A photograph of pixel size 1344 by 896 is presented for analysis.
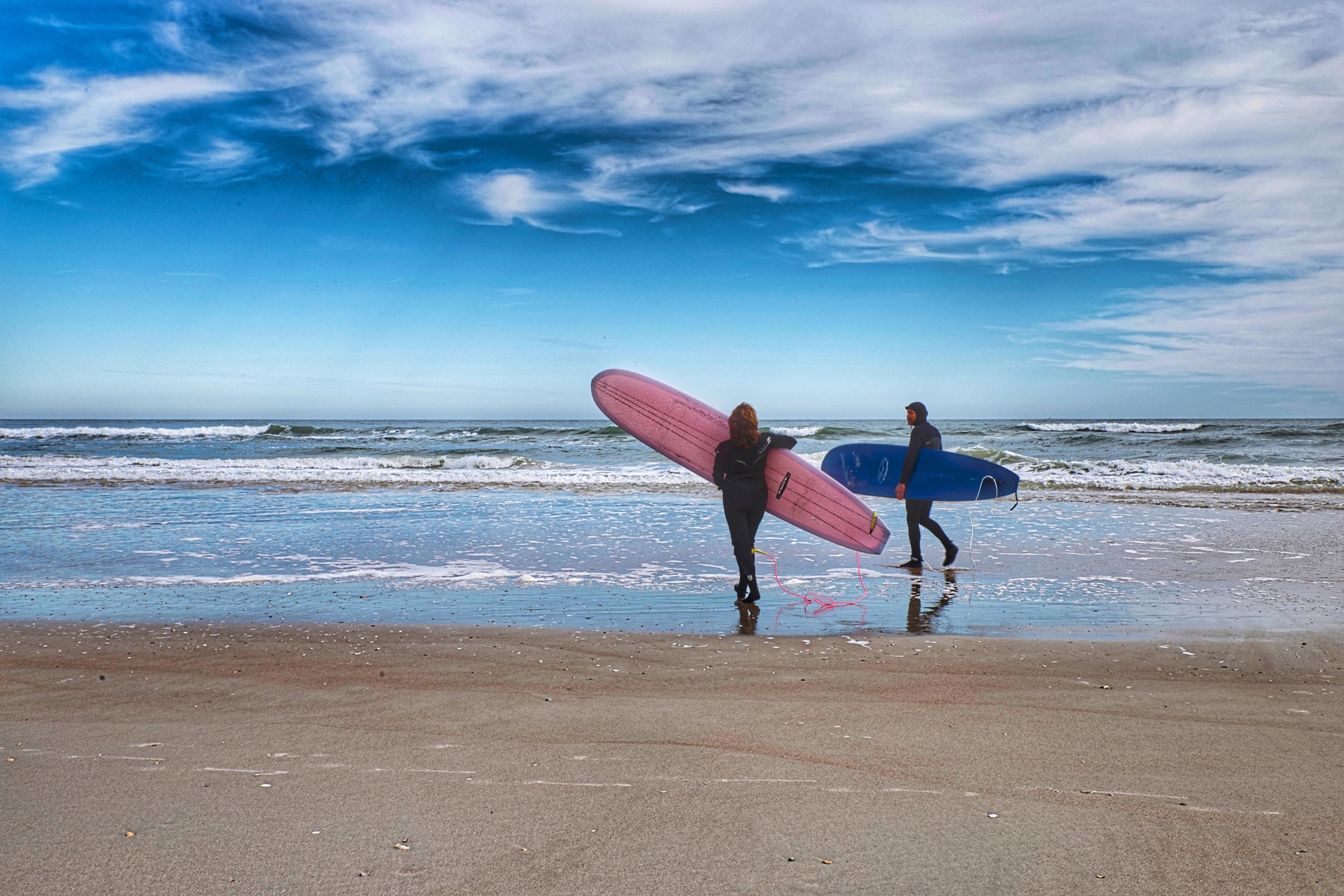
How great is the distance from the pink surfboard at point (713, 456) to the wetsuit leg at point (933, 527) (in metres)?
0.43

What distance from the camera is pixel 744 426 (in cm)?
638

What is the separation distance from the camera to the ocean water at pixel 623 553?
19.6ft

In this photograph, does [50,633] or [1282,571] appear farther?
[1282,571]

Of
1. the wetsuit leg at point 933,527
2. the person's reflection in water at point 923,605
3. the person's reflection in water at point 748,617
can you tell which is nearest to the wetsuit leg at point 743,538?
the person's reflection in water at point 748,617

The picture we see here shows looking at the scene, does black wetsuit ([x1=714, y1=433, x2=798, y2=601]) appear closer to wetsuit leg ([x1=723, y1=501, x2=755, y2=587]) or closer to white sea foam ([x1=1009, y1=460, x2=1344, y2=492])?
wetsuit leg ([x1=723, y1=501, x2=755, y2=587])

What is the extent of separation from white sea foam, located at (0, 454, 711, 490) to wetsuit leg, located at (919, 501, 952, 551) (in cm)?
893

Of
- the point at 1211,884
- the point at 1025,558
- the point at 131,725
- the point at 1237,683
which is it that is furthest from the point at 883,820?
the point at 1025,558

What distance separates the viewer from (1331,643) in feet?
16.3

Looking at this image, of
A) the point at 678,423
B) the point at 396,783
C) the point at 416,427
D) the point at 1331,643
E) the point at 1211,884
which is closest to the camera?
the point at 1211,884

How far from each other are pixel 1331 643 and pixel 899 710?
3285 millimetres

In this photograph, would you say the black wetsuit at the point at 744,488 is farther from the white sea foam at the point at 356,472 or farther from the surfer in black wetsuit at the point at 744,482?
the white sea foam at the point at 356,472

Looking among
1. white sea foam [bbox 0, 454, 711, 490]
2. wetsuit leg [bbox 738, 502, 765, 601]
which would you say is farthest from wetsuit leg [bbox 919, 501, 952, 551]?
white sea foam [bbox 0, 454, 711, 490]

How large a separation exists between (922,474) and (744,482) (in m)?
2.58

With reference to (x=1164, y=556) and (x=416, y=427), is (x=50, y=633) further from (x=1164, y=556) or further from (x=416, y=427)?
(x=416, y=427)
